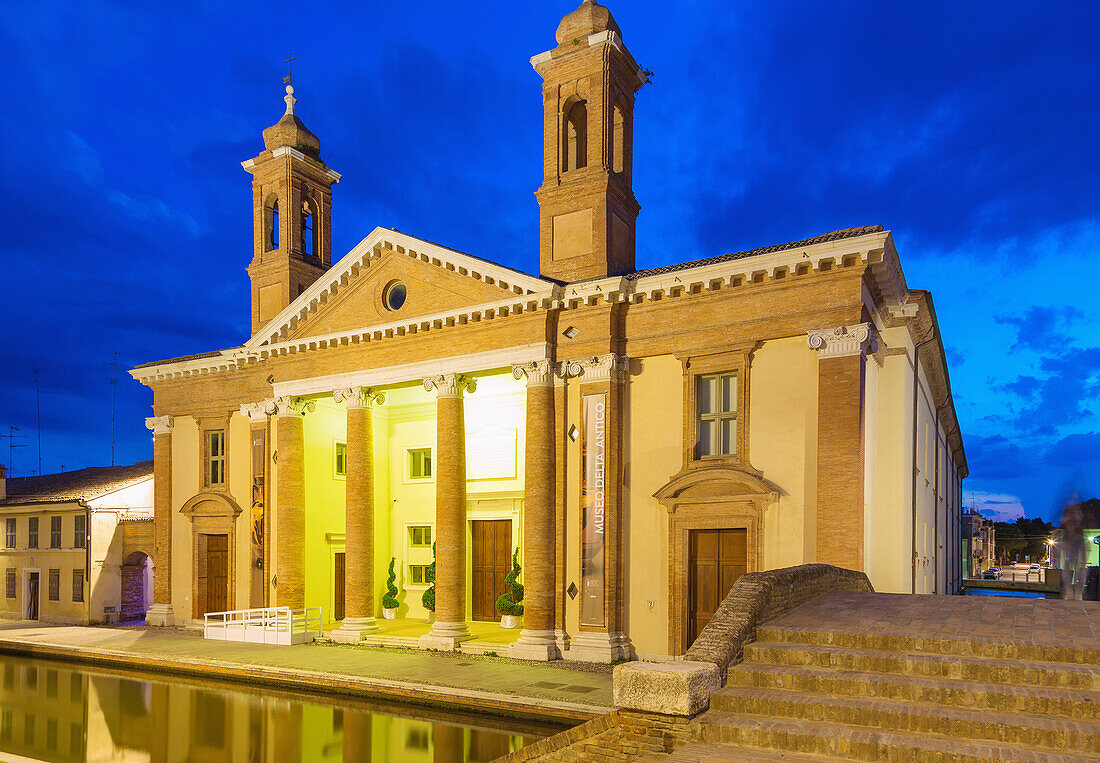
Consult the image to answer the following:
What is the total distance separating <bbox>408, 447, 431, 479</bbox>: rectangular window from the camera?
25.6 metres

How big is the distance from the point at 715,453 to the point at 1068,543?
4852cm

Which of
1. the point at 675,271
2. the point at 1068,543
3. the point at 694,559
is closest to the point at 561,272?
the point at 675,271

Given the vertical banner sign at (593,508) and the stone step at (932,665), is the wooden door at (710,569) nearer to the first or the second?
the vertical banner sign at (593,508)

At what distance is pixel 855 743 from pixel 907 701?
1126mm

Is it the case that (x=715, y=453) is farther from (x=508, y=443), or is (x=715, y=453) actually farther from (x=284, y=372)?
(x=284, y=372)

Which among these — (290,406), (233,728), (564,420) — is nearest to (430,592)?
(290,406)

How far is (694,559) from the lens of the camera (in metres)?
17.3

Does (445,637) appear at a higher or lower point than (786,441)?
lower

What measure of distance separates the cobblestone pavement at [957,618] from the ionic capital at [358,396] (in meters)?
13.3

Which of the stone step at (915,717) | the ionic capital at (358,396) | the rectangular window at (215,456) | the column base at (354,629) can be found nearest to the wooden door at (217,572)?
the rectangular window at (215,456)

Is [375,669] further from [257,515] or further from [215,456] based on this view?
[215,456]

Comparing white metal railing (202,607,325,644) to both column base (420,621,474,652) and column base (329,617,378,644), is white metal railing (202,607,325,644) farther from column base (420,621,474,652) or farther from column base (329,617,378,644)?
column base (420,621,474,652)

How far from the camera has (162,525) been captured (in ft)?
89.4

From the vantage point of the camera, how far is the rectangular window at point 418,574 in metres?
25.4
